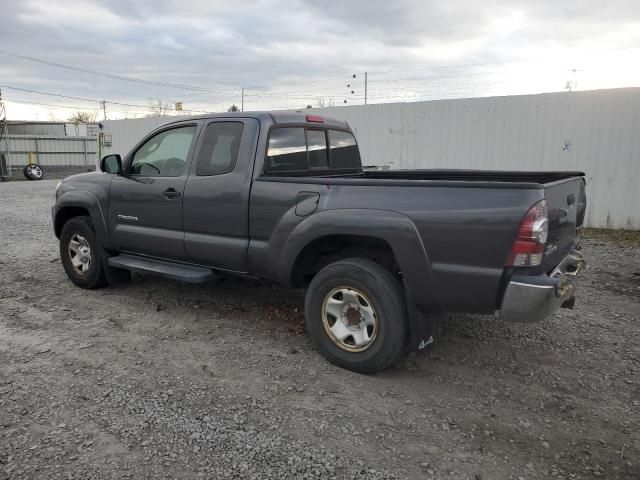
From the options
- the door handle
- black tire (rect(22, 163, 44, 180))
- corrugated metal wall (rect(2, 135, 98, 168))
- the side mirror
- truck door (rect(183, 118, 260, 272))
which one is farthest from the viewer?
corrugated metal wall (rect(2, 135, 98, 168))

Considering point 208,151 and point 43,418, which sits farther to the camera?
point 208,151

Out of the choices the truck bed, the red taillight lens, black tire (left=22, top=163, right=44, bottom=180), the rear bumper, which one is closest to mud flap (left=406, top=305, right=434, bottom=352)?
the rear bumper

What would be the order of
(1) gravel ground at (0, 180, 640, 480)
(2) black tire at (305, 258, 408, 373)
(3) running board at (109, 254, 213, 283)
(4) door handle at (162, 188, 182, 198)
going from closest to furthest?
1. (1) gravel ground at (0, 180, 640, 480)
2. (2) black tire at (305, 258, 408, 373)
3. (3) running board at (109, 254, 213, 283)
4. (4) door handle at (162, 188, 182, 198)

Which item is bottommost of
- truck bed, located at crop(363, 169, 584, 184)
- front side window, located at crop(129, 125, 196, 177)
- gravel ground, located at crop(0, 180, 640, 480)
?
gravel ground, located at crop(0, 180, 640, 480)

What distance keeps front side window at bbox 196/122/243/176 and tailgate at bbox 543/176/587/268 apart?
2489 millimetres

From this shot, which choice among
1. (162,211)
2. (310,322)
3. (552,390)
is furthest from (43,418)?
(552,390)

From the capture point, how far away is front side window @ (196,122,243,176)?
433 centimetres

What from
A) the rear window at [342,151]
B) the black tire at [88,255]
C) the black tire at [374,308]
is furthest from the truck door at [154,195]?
the black tire at [374,308]

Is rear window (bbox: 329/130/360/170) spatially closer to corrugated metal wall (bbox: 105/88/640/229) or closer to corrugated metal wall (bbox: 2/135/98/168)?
corrugated metal wall (bbox: 105/88/640/229)

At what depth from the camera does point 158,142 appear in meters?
4.98

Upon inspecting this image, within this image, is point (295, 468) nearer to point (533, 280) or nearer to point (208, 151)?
point (533, 280)

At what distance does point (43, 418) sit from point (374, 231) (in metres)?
2.36

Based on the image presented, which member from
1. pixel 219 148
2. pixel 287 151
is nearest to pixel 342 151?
pixel 287 151

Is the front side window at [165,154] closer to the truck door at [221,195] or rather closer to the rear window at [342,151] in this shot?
the truck door at [221,195]
